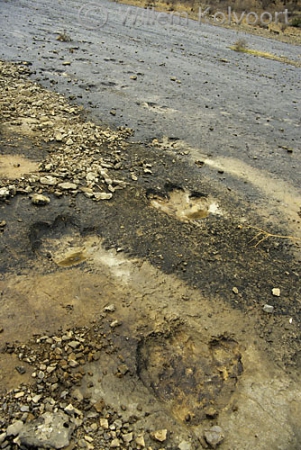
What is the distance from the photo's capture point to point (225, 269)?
3.63 metres

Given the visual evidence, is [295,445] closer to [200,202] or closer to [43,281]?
[43,281]

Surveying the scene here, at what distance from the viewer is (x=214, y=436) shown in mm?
2338

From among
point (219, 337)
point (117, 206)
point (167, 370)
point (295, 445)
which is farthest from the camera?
point (117, 206)

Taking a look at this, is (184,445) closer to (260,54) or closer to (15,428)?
(15,428)

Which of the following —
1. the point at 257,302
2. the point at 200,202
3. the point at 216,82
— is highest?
the point at 216,82

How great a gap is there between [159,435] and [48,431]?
670 mm

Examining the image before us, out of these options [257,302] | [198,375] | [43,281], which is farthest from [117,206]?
[198,375]

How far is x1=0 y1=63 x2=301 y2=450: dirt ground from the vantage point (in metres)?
2.47

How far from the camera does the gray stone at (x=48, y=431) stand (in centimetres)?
213

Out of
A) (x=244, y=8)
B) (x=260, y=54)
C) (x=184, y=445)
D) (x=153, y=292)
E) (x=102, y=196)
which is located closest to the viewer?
(x=184, y=445)

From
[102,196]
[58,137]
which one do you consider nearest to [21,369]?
[102,196]

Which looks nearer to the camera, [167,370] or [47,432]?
[47,432]

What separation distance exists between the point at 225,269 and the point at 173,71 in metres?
7.37

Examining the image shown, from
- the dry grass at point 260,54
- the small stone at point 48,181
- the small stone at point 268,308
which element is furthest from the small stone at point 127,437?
the dry grass at point 260,54
